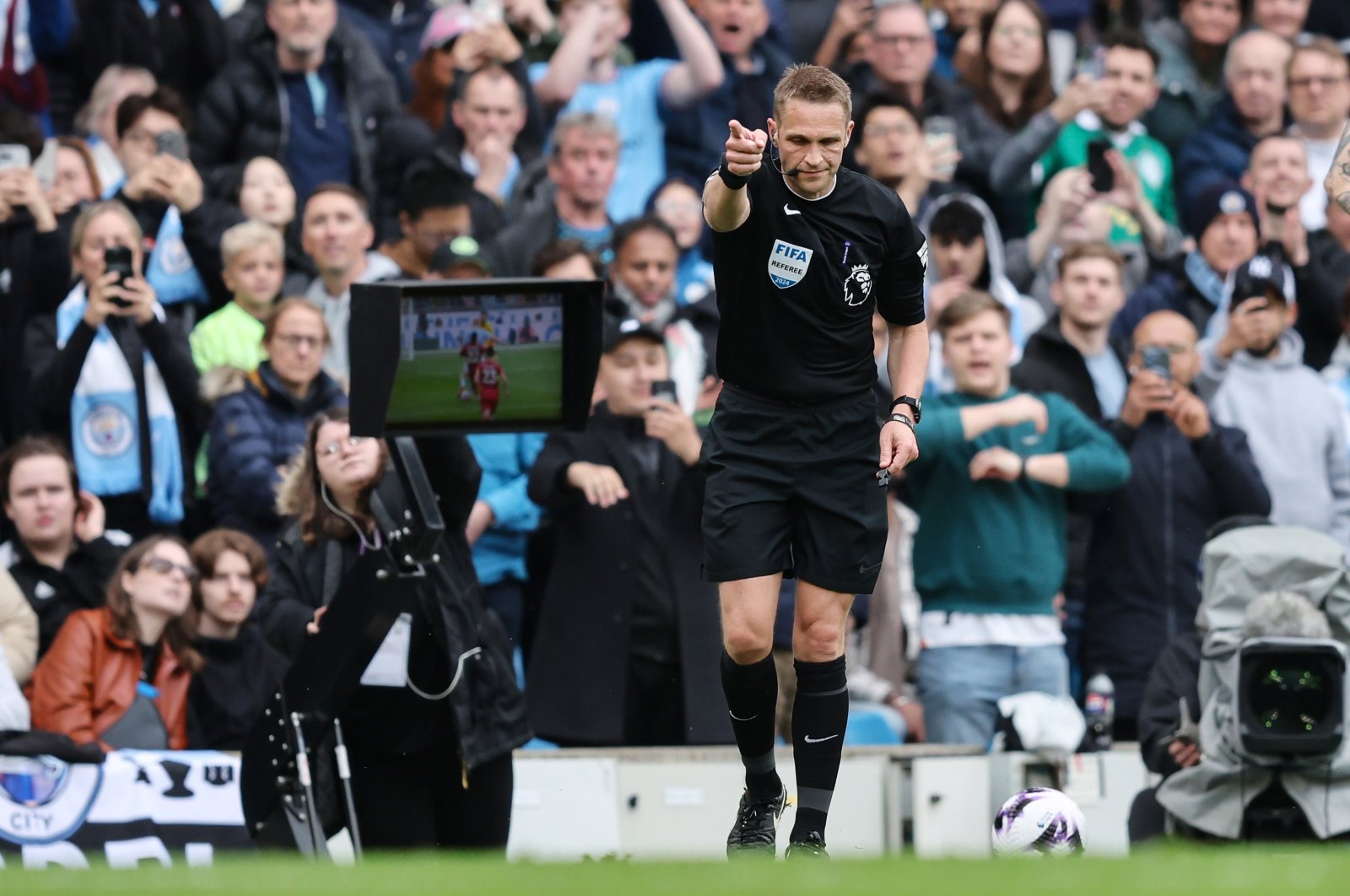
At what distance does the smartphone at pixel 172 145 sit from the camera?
13016 millimetres

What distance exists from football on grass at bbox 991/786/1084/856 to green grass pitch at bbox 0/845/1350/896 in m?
3.01

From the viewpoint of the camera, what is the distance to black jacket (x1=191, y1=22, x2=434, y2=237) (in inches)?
555

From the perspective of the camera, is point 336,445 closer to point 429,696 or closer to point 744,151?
point 429,696

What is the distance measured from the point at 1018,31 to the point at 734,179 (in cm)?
827

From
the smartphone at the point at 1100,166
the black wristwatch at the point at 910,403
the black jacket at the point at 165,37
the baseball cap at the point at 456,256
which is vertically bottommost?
the black wristwatch at the point at 910,403

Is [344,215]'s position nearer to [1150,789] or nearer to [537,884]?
[1150,789]

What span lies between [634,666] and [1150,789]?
2.45 m

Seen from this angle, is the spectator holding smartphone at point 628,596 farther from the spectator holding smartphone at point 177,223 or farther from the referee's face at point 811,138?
the referee's face at point 811,138

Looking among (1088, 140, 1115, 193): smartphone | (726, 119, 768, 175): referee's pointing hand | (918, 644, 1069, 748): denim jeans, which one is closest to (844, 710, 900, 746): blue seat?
(918, 644, 1069, 748): denim jeans

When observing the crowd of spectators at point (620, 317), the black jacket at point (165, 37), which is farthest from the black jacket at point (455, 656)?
the black jacket at point (165, 37)

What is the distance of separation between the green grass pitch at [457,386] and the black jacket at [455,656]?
0.41 metres

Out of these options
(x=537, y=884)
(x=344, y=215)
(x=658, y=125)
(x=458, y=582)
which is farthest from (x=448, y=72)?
(x=537, y=884)

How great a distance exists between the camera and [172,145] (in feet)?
42.8

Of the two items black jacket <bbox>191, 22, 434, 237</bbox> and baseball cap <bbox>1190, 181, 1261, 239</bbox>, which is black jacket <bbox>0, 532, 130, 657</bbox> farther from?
baseball cap <bbox>1190, 181, 1261, 239</bbox>
